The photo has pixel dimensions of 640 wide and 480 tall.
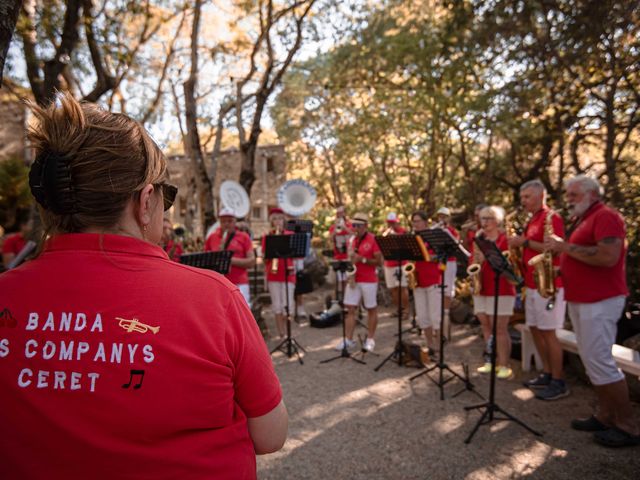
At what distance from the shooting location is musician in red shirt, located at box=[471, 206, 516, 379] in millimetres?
5578

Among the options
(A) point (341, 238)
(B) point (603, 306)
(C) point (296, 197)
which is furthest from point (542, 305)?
(C) point (296, 197)

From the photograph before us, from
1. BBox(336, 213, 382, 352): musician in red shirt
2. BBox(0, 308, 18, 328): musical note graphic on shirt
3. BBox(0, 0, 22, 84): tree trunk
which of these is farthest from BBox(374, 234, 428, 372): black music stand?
BBox(0, 308, 18, 328): musical note graphic on shirt

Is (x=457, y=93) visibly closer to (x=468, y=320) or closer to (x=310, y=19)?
(x=310, y=19)

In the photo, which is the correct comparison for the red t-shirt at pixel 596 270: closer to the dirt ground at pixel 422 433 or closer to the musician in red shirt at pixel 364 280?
the dirt ground at pixel 422 433

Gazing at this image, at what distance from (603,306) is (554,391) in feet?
5.43

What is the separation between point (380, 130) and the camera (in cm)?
1573

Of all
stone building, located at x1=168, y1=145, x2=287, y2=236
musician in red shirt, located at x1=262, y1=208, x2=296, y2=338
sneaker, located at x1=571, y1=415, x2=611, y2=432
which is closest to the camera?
sneaker, located at x1=571, y1=415, x2=611, y2=432

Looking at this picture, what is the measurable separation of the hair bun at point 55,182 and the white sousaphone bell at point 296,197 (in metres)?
10.5

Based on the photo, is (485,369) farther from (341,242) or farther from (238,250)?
(341,242)

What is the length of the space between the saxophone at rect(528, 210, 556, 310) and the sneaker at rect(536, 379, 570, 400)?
96cm

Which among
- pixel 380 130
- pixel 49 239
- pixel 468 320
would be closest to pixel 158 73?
pixel 380 130

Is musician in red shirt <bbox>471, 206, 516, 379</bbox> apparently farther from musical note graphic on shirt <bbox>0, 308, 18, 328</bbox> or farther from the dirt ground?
musical note graphic on shirt <bbox>0, 308, 18, 328</bbox>

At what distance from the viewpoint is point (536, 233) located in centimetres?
490

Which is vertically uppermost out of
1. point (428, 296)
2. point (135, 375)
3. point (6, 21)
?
point (6, 21)
